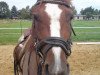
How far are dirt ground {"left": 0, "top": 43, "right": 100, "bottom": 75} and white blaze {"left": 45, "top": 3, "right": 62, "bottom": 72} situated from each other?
244 inches

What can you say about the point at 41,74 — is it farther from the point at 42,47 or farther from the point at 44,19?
the point at 44,19

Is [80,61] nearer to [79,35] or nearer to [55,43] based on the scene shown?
[55,43]

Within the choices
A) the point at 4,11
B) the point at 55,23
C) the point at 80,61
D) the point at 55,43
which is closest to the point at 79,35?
the point at 80,61

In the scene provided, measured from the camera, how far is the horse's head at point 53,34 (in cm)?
295

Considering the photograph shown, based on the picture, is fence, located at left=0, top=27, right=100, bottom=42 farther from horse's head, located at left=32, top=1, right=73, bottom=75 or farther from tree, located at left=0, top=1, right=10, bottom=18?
tree, located at left=0, top=1, right=10, bottom=18

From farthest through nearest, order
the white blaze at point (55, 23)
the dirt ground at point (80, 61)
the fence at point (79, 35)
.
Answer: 1. the fence at point (79, 35)
2. the dirt ground at point (80, 61)
3. the white blaze at point (55, 23)

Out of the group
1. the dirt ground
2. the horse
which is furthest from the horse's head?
the dirt ground

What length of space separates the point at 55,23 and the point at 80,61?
309 inches

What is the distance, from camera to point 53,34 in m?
3.06

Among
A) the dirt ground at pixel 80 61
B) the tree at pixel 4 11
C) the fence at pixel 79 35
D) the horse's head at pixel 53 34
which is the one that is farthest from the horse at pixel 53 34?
the tree at pixel 4 11

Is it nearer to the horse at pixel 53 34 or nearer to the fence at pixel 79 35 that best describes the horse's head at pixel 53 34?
the horse at pixel 53 34

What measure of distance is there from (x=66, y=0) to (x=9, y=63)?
24.0ft

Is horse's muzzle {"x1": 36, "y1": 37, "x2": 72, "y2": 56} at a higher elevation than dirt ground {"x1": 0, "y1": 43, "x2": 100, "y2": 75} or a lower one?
higher

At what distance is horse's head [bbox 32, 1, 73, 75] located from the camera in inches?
116
